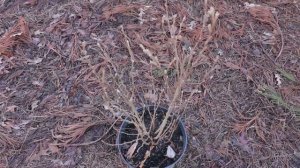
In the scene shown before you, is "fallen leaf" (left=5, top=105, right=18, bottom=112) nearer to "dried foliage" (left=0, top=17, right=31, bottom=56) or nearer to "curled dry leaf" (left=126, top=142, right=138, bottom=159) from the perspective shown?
"dried foliage" (left=0, top=17, right=31, bottom=56)

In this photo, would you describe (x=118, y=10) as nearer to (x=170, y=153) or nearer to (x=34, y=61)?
(x=34, y=61)

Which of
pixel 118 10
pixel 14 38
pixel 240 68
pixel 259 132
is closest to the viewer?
pixel 259 132

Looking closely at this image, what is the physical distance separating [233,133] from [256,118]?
0.18 meters

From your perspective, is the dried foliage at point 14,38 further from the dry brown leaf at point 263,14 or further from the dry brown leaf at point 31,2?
the dry brown leaf at point 263,14

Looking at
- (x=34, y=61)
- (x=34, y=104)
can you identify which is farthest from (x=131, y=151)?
(x=34, y=61)

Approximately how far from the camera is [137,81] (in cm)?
250

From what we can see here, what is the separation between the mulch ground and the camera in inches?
87.6

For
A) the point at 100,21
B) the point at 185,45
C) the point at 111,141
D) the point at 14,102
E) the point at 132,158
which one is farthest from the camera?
the point at 100,21

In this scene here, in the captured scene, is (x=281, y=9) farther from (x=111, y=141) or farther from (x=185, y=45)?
(x=111, y=141)

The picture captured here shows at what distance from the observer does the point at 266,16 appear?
2.76 m

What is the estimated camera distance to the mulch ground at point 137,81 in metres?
2.22

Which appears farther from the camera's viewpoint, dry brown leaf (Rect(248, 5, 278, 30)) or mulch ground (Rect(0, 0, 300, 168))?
dry brown leaf (Rect(248, 5, 278, 30))

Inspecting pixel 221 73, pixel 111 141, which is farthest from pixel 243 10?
pixel 111 141

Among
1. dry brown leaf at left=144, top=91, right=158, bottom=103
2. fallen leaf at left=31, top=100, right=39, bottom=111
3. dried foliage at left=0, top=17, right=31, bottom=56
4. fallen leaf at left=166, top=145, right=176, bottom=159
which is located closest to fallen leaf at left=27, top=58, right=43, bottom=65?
dried foliage at left=0, top=17, right=31, bottom=56
